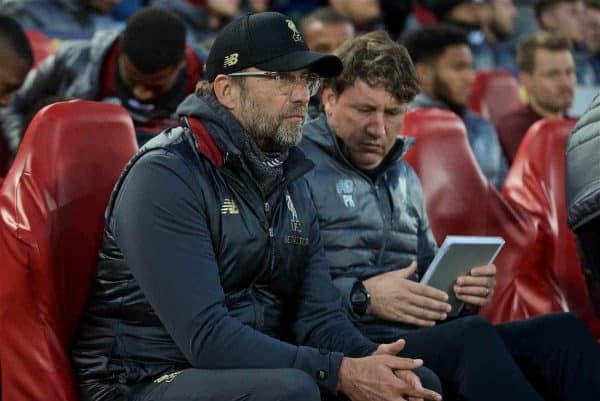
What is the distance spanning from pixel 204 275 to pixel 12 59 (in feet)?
7.44

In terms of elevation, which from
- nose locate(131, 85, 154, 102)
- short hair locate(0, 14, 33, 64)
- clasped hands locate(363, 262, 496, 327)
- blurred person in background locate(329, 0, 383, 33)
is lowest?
blurred person in background locate(329, 0, 383, 33)

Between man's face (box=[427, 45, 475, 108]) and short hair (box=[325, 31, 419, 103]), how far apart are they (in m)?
2.10

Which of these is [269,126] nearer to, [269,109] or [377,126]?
[269,109]

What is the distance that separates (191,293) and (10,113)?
1988 mm

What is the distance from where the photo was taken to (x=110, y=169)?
117 inches

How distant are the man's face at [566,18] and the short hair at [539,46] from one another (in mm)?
2277

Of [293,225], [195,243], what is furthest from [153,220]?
[293,225]

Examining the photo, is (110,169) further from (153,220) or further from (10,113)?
(10,113)

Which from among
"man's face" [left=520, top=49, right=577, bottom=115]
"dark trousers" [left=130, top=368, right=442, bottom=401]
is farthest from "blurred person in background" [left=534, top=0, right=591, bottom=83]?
"dark trousers" [left=130, top=368, right=442, bottom=401]

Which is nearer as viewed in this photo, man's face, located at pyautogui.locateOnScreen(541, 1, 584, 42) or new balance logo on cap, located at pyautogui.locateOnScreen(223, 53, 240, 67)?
new balance logo on cap, located at pyautogui.locateOnScreen(223, 53, 240, 67)

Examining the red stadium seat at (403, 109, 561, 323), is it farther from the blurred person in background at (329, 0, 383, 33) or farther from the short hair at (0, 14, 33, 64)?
the blurred person in background at (329, 0, 383, 33)

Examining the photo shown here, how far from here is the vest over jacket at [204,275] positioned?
2.47m

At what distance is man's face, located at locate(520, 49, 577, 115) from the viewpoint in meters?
5.74

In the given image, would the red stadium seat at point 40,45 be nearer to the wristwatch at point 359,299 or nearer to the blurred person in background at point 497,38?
the wristwatch at point 359,299
